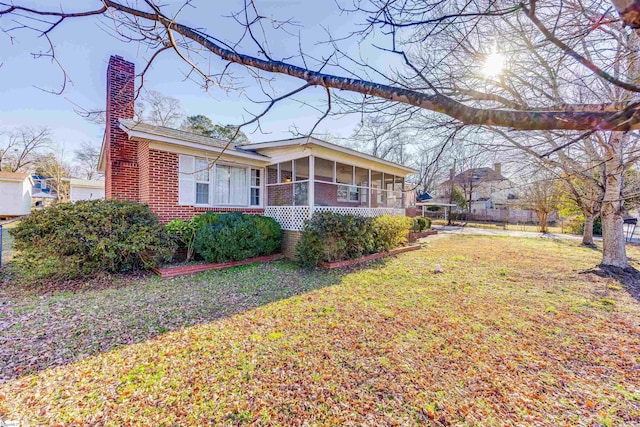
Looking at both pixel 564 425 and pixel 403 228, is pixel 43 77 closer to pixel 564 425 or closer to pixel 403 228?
pixel 564 425

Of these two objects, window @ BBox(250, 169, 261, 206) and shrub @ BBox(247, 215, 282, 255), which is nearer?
shrub @ BBox(247, 215, 282, 255)

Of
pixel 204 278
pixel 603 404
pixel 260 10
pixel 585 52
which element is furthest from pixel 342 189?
pixel 603 404

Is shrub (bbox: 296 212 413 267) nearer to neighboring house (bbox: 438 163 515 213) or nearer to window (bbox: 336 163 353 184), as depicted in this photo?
window (bbox: 336 163 353 184)

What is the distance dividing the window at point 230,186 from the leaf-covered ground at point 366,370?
4.77 meters

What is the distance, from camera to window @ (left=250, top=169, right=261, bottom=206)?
31.7ft

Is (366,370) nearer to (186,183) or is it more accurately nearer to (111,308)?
(111,308)

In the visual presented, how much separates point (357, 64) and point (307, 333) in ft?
11.6

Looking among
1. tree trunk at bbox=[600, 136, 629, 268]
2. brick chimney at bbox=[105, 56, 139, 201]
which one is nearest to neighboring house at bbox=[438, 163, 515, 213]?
tree trunk at bbox=[600, 136, 629, 268]

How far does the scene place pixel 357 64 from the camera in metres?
3.22

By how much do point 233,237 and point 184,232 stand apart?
1.35 m

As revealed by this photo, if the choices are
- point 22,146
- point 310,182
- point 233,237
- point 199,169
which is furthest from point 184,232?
point 22,146

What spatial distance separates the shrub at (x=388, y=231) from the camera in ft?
28.8

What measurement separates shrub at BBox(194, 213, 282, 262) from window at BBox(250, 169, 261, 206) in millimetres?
1943

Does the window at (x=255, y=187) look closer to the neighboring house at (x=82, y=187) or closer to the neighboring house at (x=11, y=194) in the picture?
Result: the neighboring house at (x=82, y=187)
